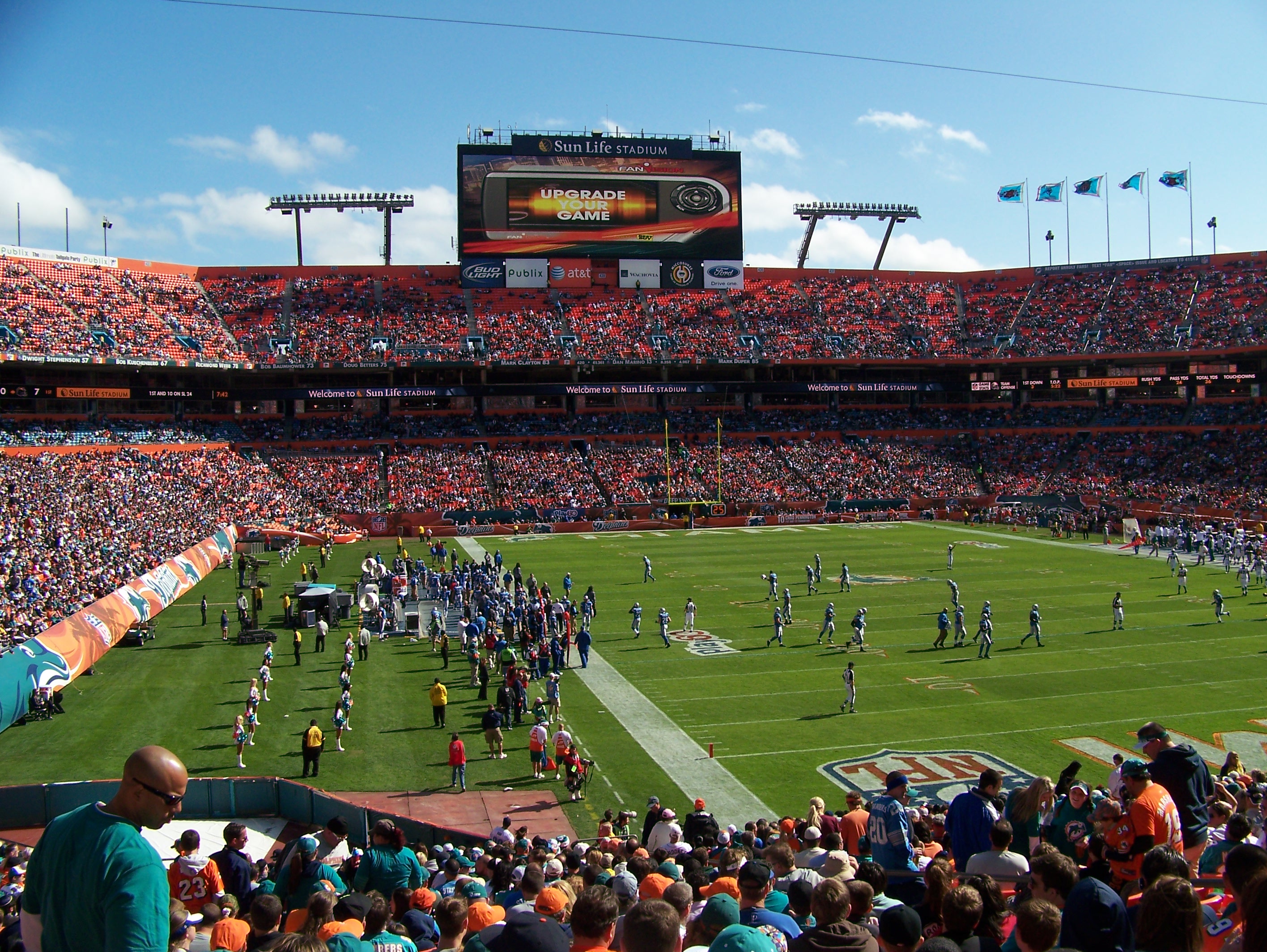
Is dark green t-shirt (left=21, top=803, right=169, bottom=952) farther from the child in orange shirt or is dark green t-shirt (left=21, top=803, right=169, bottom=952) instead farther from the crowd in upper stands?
the crowd in upper stands

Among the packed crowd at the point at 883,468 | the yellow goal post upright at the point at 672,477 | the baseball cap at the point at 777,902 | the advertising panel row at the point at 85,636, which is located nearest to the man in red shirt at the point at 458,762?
the advertising panel row at the point at 85,636

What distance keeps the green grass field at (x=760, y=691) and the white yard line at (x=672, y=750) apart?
0.81 ft

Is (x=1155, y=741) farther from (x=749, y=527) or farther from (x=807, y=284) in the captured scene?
(x=807, y=284)

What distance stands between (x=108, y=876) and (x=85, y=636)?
22930 mm

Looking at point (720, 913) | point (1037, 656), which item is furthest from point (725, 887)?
point (1037, 656)

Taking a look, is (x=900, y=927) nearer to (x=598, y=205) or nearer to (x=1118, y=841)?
(x=1118, y=841)

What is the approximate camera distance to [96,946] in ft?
11.5

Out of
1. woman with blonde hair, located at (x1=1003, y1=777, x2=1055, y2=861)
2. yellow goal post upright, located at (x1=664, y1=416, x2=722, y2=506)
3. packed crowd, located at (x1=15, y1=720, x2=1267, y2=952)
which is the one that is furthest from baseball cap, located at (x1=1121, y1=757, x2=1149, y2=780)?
yellow goal post upright, located at (x1=664, y1=416, x2=722, y2=506)

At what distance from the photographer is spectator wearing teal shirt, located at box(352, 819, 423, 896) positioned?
7617 mm

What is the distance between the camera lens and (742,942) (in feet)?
13.6

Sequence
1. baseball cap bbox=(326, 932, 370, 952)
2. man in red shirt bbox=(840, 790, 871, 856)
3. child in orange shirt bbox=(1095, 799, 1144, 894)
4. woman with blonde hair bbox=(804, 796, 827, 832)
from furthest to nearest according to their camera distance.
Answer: woman with blonde hair bbox=(804, 796, 827, 832) < man in red shirt bbox=(840, 790, 871, 856) < child in orange shirt bbox=(1095, 799, 1144, 894) < baseball cap bbox=(326, 932, 370, 952)

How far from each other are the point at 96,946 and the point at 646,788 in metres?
13.4

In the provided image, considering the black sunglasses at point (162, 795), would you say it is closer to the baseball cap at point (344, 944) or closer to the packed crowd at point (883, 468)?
the baseball cap at point (344, 944)

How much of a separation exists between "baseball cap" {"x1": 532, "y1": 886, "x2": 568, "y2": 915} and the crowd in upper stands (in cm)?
5732
